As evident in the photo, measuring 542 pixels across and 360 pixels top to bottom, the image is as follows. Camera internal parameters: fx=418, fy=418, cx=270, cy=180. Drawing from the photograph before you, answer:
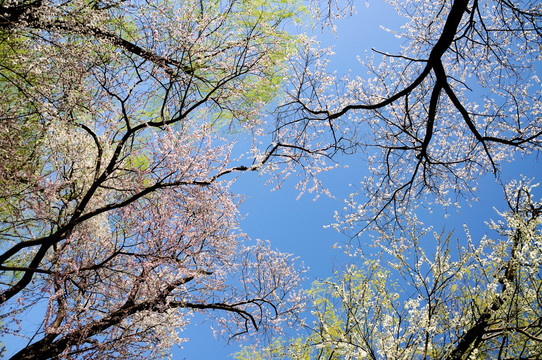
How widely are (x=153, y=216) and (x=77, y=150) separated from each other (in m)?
1.36

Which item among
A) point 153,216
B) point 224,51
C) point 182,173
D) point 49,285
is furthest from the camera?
point 224,51

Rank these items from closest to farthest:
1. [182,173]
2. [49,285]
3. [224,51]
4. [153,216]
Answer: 1. [49,285]
2. [182,173]
3. [153,216]
4. [224,51]

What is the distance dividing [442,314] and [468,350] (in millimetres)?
448

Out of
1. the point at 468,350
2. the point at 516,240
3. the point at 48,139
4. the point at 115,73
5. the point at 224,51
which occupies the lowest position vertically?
the point at 468,350

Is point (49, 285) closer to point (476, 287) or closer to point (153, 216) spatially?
point (153, 216)

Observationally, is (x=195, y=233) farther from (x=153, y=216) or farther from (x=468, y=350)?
(x=468, y=350)

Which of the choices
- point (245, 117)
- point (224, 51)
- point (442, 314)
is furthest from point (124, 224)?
point (442, 314)

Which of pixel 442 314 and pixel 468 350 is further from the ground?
pixel 442 314

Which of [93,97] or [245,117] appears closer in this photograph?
[93,97]

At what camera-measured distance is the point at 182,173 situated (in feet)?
16.2

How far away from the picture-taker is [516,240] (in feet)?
16.8

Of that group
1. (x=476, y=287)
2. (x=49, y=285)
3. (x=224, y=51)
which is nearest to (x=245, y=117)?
(x=224, y=51)

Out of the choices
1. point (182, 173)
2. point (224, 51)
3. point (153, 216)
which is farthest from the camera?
point (224, 51)

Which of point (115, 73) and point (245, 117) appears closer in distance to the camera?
point (115, 73)
